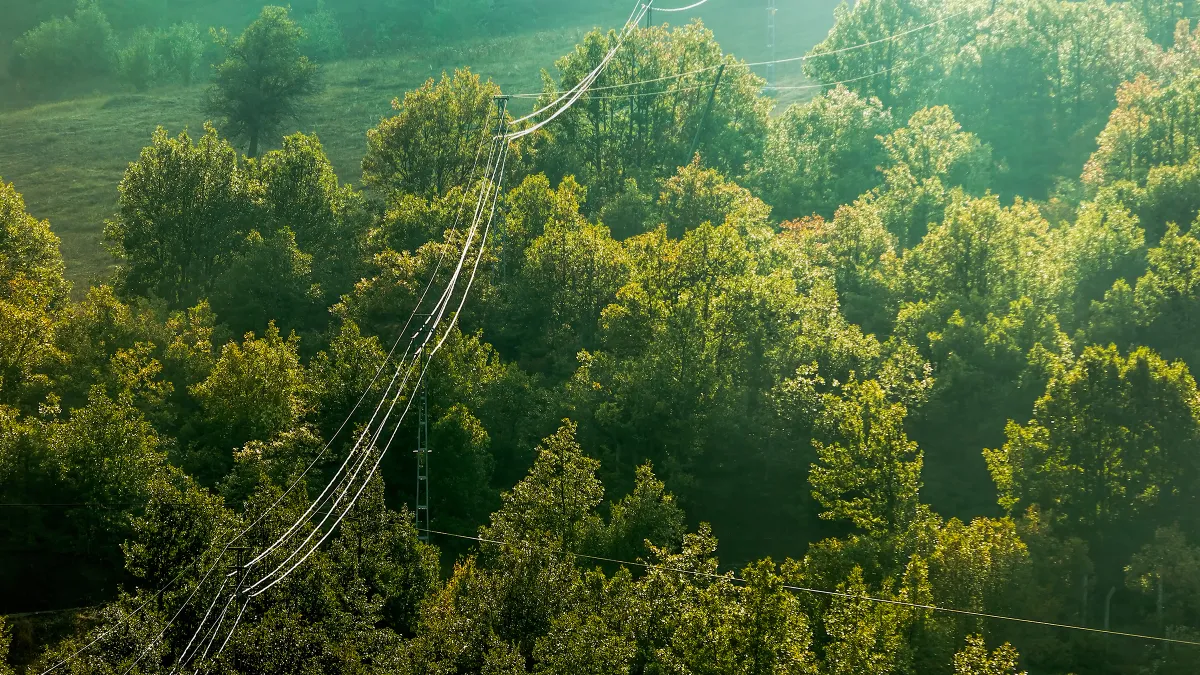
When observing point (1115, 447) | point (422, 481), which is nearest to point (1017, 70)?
point (1115, 447)

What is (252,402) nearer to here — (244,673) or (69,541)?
(69,541)

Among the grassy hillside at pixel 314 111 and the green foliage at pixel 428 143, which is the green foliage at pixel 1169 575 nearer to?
the green foliage at pixel 428 143

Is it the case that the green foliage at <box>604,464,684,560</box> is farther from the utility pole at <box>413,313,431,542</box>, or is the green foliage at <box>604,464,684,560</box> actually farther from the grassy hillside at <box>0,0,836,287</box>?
the grassy hillside at <box>0,0,836,287</box>

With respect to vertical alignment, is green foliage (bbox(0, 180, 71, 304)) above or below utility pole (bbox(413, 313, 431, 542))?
above

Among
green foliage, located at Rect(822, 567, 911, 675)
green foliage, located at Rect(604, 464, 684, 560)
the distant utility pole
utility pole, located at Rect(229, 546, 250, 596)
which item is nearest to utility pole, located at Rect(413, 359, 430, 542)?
green foliage, located at Rect(604, 464, 684, 560)

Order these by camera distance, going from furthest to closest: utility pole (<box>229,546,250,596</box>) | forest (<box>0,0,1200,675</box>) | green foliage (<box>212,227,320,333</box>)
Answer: green foliage (<box>212,227,320,333</box>)
forest (<box>0,0,1200,675</box>)
utility pole (<box>229,546,250,596</box>)

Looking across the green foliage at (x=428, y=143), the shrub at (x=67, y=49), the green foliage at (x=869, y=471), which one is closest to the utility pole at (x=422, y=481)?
the green foliage at (x=869, y=471)

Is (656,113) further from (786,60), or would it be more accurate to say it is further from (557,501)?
(557,501)
